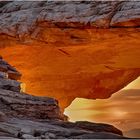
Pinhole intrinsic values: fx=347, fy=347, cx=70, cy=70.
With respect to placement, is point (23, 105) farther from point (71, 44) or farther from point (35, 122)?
point (71, 44)

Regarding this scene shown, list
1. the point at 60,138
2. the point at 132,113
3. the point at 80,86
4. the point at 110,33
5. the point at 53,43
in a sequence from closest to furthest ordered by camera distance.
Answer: the point at 60,138 → the point at 110,33 → the point at 53,43 → the point at 80,86 → the point at 132,113

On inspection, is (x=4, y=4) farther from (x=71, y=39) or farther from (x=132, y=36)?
(x=132, y=36)

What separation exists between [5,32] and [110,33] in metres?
5.07

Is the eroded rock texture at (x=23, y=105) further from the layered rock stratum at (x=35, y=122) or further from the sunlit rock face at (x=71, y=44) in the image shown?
the sunlit rock face at (x=71, y=44)

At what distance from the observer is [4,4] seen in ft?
57.0

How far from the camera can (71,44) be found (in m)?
15.7

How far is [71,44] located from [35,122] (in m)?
5.66

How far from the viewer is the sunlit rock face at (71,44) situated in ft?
46.7

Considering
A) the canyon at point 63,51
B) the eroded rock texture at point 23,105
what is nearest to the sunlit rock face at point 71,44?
the canyon at point 63,51

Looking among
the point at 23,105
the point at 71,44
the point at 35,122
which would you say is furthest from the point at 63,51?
the point at 35,122

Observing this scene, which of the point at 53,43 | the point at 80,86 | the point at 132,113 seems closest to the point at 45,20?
the point at 53,43

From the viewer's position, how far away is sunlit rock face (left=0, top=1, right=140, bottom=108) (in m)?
14.2

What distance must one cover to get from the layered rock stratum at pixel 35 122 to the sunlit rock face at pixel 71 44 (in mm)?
2714

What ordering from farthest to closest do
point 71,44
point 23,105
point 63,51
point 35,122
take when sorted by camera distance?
point 63,51 < point 71,44 < point 23,105 < point 35,122
